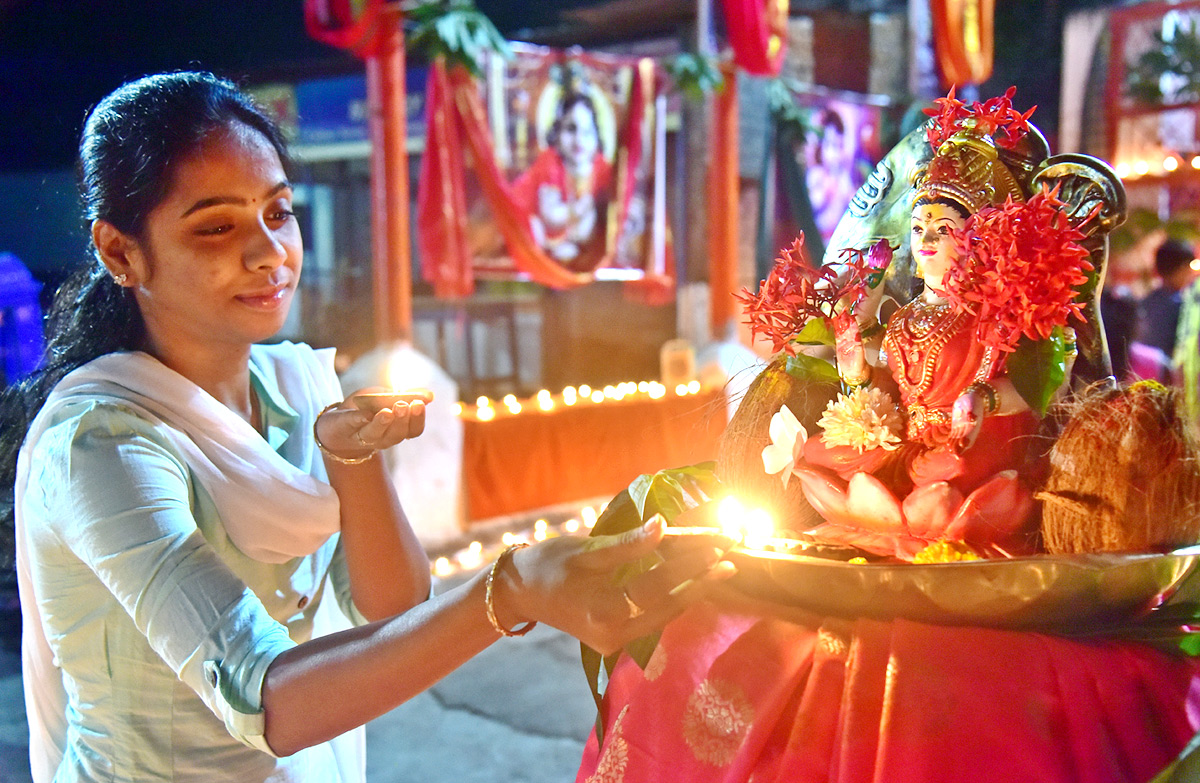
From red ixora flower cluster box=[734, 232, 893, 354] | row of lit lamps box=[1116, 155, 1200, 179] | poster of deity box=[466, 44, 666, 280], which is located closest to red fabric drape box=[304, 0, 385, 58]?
poster of deity box=[466, 44, 666, 280]

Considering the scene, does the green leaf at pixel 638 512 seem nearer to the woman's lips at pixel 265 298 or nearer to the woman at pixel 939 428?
the woman at pixel 939 428

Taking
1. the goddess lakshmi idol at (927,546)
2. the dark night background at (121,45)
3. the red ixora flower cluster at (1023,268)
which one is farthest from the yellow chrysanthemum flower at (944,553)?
the dark night background at (121,45)

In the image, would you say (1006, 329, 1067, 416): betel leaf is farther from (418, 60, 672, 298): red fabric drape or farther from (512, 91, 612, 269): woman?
(512, 91, 612, 269): woman

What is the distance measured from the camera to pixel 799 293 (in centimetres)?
126

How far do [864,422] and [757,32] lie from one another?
5930 mm

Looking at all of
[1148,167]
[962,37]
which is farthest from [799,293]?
[1148,167]

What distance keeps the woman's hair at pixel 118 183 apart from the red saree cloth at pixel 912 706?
0.99 meters

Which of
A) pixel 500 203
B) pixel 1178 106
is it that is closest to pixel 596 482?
pixel 500 203

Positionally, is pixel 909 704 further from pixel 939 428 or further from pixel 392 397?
pixel 392 397

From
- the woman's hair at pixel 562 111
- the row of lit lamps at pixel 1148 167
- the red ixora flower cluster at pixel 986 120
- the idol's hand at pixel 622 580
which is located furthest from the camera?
the row of lit lamps at pixel 1148 167

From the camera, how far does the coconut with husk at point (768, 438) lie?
122 cm

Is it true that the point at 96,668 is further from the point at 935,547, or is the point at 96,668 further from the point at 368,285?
the point at 368,285

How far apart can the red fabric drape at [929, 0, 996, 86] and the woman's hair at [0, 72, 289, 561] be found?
7.45m

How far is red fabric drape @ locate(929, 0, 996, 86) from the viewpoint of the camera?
7625mm
